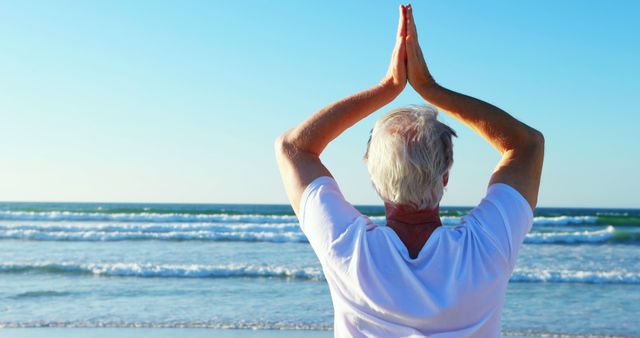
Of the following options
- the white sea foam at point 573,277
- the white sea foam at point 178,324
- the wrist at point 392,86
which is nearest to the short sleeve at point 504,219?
the wrist at point 392,86

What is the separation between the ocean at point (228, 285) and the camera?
7.18 meters

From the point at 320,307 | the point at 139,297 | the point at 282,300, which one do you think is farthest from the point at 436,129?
the point at 139,297

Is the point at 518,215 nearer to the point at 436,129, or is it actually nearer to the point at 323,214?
the point at 436,129

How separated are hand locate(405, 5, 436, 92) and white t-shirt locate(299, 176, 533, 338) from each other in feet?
1.24

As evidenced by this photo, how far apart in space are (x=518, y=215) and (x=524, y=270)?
10.2 m

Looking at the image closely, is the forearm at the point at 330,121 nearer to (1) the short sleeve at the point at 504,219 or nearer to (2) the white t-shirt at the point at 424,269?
(2) the white t-shirt at the point at 424,269

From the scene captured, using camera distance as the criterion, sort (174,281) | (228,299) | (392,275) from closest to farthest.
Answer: (392,275) < (228,299) < (174,281)

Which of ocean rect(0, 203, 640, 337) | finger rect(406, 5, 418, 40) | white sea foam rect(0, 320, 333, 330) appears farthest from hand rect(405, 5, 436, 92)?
ocean rect(0, 203, 640, 337)

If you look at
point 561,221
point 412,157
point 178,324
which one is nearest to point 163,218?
point 561,221

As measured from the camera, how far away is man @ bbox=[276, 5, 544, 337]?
1.38 metres

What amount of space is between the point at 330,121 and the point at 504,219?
45 cm

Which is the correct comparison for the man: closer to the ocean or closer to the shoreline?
the shoreline

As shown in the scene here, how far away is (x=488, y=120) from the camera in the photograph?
1.60 meters

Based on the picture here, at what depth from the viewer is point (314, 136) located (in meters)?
1.59
